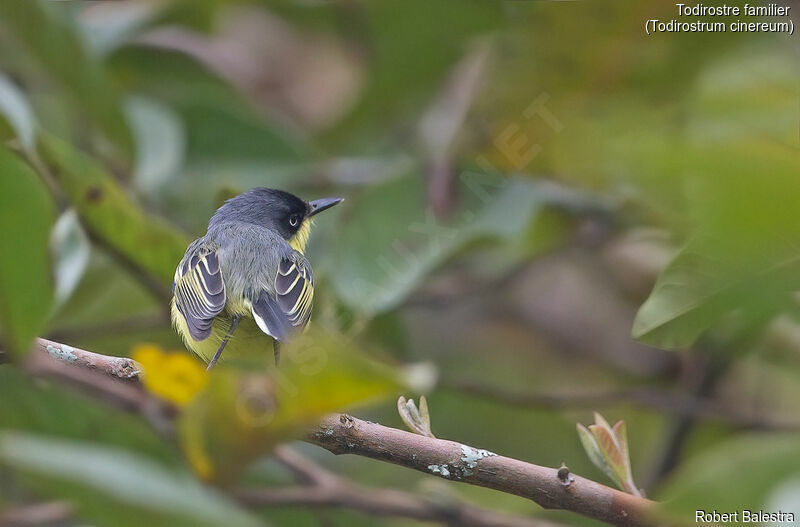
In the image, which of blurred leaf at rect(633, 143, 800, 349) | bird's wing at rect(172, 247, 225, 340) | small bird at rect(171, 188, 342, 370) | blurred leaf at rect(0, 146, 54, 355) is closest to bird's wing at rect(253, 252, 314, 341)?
small bird at rect(171, 188, 342, 370)

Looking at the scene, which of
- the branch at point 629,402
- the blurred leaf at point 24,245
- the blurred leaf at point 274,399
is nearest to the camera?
the blurred leaf at point 274,399

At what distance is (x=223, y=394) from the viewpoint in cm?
127

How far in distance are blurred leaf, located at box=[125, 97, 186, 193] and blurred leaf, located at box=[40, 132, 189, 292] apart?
0.53 meters

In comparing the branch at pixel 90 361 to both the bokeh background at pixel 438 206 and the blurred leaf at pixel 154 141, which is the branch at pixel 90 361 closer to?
the bokeh background at pixel 438 206

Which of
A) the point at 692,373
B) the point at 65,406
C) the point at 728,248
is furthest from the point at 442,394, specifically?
the point at 728,248

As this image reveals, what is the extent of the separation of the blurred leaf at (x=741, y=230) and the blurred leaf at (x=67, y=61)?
2636 millimetres

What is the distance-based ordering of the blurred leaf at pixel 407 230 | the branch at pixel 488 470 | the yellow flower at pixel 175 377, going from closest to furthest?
the yellow flower at pixel 175 377, the branch at pixel 488 470, the blurred leaf at pixel 407 230

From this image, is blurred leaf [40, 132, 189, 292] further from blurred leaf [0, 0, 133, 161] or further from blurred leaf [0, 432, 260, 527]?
blurred leaf [0, 432, 260, 527]

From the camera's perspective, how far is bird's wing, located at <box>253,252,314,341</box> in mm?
2672

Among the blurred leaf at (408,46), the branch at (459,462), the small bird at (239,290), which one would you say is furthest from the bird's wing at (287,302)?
the blurred leaf at (408,46)

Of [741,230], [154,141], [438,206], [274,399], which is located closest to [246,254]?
[154,141]

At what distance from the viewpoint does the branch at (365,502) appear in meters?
2.12

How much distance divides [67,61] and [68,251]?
3.99 feet

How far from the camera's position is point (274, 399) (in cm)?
130
